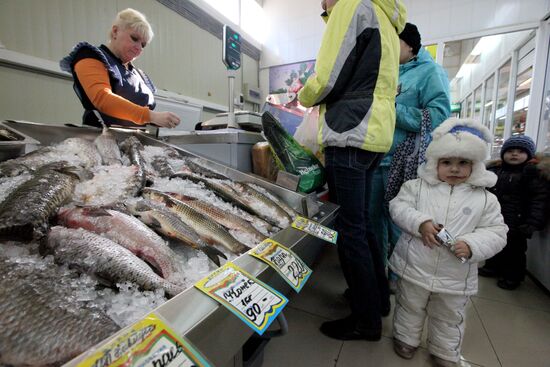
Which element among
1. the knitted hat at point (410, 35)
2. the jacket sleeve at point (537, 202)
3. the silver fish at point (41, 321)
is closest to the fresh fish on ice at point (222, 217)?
the silver fish at point (41, 321)

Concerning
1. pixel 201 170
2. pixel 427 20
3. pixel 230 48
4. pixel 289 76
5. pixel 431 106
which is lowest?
pixel 201 170

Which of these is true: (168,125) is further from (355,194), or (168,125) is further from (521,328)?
(521,328)

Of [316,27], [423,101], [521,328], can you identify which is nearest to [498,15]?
[316,27]

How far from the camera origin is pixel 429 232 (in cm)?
132

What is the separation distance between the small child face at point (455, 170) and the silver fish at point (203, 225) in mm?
1284

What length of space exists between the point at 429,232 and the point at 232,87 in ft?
5.74

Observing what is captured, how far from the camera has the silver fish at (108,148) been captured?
1.27 meters

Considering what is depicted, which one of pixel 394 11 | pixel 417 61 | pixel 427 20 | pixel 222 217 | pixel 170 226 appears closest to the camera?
pixel 170 226

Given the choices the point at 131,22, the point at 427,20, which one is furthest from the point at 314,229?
the point at 427,20

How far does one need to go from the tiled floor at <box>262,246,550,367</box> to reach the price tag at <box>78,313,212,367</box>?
1.31 metres

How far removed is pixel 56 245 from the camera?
59 centimetres

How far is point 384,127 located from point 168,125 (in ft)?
4.40

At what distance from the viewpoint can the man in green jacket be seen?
127 cm

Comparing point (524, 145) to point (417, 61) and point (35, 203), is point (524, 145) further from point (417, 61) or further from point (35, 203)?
point (35, 203)
